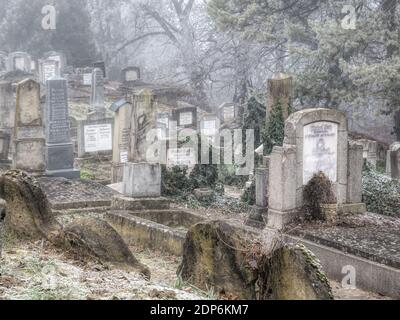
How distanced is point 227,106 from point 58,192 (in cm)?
1281

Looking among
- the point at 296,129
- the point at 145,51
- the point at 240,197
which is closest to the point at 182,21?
the point at 145,51

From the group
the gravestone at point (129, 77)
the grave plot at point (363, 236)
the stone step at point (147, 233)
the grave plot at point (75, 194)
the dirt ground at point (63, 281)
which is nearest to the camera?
the dirt ground at point (63, 281)

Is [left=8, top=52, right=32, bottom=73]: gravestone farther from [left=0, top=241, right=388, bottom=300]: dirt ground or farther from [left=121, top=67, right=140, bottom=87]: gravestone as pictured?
[left=0, top=241, right=388, bottom=300]: dirt ground

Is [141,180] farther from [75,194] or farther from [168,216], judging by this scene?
[75,194]

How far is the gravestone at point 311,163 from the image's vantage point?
1158 centimetres

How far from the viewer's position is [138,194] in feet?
43.7

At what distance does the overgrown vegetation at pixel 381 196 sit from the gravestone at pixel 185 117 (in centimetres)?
938

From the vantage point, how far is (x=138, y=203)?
13.2m

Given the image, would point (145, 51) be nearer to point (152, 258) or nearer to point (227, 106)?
point (227, 106)

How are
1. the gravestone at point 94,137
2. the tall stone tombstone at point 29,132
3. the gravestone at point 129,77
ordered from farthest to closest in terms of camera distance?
the gravestone at point 129,77 < the gravestone at point 94,137 < the tall stone tombstone at point 29,132

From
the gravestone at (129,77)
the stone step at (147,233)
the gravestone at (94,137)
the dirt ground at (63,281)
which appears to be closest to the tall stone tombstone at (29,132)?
the stone step at (147,233)

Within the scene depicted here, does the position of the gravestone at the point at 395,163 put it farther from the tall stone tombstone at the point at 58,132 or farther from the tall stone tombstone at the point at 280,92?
the tall stone tombstone at the point at 58,132

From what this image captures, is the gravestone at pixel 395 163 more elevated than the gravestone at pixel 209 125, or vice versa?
the gravestone at pixel 209 125

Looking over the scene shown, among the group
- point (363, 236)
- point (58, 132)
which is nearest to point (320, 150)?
point (363, 236)
